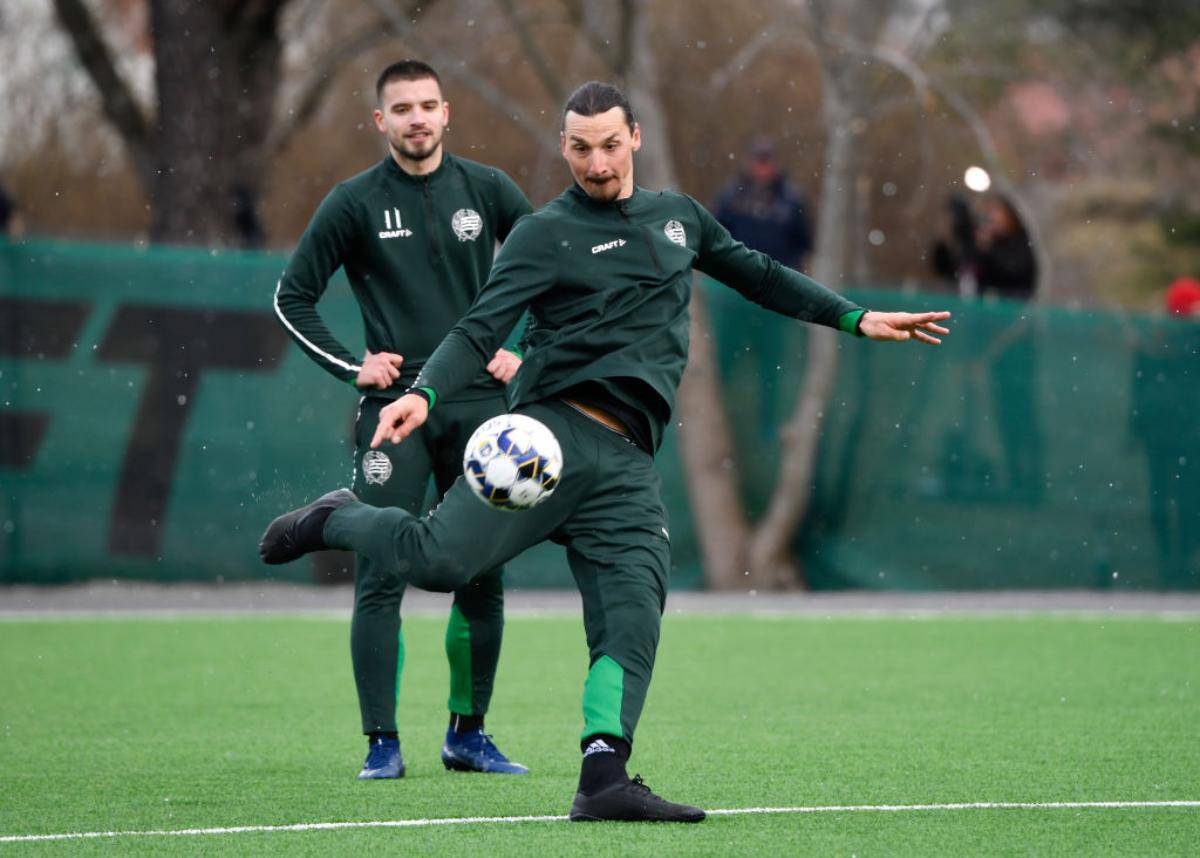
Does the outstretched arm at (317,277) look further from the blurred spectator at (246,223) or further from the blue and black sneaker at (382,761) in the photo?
the blurred spectator at (246,223)

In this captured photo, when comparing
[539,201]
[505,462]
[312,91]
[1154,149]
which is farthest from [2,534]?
[1154,149]

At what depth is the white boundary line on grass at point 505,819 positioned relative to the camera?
18.5 feet

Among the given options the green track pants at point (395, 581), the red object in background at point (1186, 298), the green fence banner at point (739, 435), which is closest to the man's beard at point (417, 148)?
the green track pants at point (395, 581)

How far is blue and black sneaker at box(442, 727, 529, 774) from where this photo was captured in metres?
6.86

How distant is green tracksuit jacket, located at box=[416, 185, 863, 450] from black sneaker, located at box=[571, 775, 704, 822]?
1074 mm

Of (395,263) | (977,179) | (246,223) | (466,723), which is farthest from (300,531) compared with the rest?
(977,179)

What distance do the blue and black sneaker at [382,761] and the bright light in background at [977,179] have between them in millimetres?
11156

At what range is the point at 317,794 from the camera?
6.38m

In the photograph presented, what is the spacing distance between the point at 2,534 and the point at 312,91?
10260mm

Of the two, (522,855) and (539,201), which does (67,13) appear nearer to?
(539,201)

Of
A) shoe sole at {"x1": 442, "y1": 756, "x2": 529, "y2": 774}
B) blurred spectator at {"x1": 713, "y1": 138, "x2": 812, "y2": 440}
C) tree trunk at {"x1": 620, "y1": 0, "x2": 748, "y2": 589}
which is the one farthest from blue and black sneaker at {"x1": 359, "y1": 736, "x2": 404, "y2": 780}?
blurred spectator at {"x1": 713, "y1": 138, "x2": 812, "y2": 440}

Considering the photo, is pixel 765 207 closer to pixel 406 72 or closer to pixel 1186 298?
pixel 1186 298

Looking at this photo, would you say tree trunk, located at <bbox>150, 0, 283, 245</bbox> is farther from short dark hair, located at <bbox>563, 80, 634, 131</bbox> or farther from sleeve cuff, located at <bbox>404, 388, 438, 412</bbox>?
sleeve cuff, located at <bbox>404, 388, 438, 412</bbox>

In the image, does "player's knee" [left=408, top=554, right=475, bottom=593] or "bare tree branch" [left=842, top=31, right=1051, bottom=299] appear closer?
"player's knee" [left=408, top=554, right=475, bottom=593]
